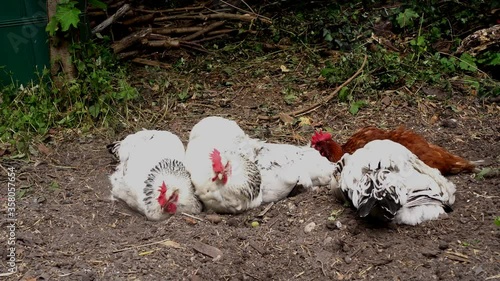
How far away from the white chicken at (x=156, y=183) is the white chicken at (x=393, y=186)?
3.42 feet

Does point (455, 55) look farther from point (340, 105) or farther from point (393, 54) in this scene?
point (340, 105)

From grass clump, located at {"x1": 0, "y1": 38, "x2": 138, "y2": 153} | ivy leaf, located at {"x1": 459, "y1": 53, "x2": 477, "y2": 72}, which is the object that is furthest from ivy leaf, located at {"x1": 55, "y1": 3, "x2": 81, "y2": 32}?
ivy leaf, located at {"x1": 459, "y1": 53, "x2": 477, "y2": 72}

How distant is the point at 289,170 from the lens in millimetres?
4246

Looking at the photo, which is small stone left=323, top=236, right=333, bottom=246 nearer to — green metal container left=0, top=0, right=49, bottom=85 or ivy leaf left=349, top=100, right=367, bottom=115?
ivy leaf left=349, top=100, right=367, bottom=115

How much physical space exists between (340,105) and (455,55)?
1521 millimetres

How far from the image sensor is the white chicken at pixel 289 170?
4246mm

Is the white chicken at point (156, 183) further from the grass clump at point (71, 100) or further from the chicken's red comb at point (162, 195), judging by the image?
the grass clump at point (71, 100)

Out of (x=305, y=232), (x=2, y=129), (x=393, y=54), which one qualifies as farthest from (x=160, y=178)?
(x=393, y=54)

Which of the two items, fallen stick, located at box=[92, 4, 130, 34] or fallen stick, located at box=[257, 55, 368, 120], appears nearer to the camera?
fallen stick, located at box=[257, 55, 368, 120]

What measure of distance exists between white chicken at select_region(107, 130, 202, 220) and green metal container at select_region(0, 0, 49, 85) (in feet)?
6.36

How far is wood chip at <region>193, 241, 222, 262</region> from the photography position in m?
3.54

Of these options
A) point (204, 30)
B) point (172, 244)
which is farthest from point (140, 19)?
point (172, 244)

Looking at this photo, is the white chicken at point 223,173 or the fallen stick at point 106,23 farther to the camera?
the fallen stick at point 106,23

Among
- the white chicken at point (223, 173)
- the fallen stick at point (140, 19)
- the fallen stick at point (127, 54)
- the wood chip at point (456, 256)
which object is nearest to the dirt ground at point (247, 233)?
the wood chip at point (456, 256)
